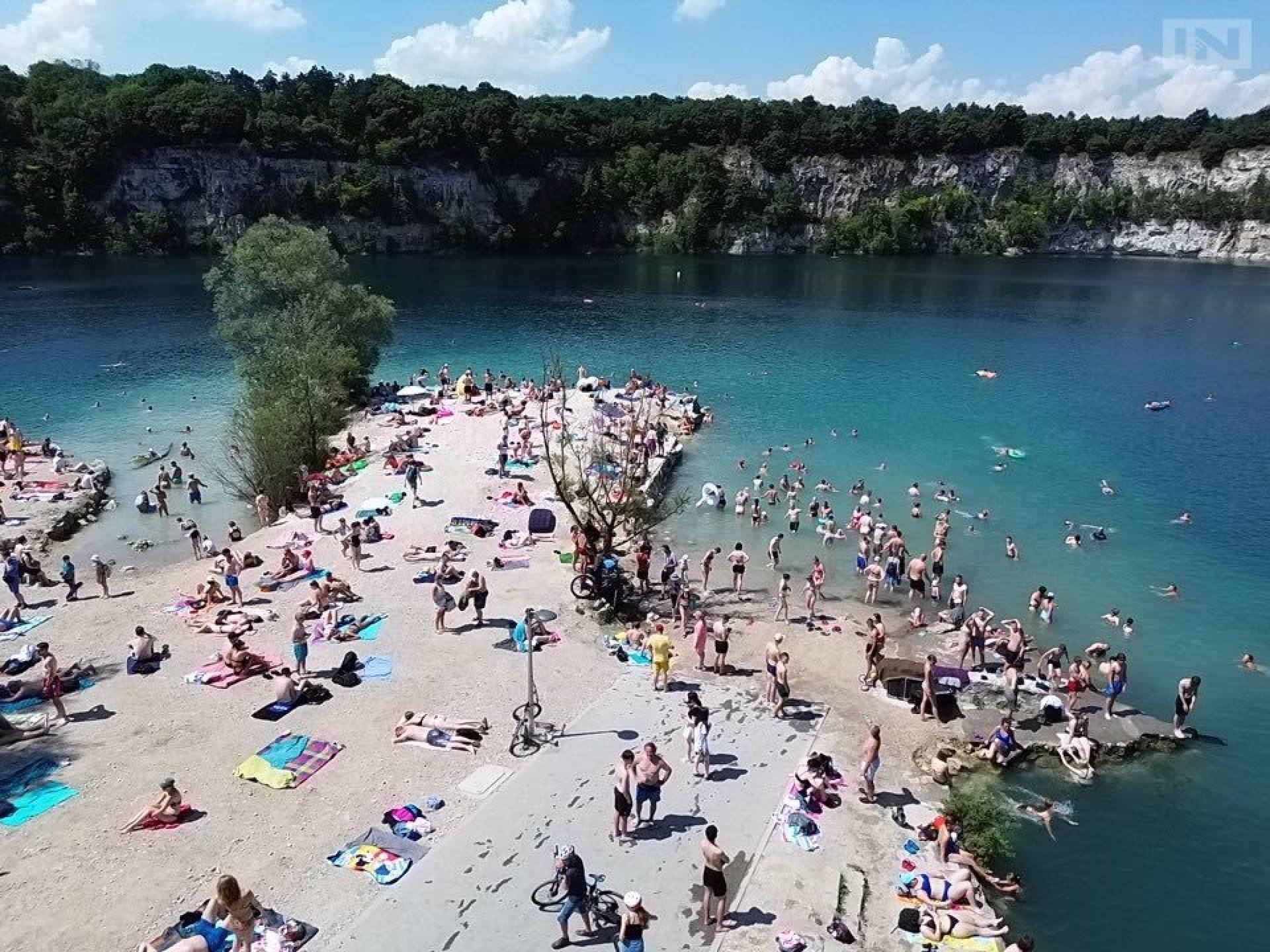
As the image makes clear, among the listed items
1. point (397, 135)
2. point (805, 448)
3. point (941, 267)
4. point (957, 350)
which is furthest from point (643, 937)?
point (397, 135)

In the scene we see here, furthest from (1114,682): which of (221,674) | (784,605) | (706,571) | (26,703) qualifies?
(26,703)

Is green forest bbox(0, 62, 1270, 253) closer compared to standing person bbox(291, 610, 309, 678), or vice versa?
standing person bbox(291, 610, 309, 678)

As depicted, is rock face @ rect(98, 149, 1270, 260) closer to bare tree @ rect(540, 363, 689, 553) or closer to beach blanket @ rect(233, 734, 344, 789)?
bare tree @ rect(540, 363, 689, 553)

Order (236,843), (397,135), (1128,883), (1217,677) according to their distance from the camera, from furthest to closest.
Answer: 1. (397,135)
2. (1217,677)
3. (1128,883)
4. (236,843)

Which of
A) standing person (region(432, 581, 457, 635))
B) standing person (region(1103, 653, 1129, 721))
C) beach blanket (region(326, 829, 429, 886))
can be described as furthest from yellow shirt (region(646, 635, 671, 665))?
standing person (region(1103, 653, 1129, 721))

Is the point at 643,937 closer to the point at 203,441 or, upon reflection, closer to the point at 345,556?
the point at 345,556

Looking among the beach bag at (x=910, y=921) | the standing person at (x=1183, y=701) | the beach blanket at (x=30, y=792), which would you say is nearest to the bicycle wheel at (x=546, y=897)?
the beach bag at (x=910, y=921)

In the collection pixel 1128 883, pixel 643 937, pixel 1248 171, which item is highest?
pixel 1248 171
